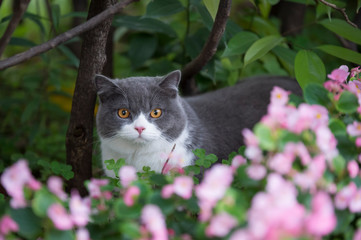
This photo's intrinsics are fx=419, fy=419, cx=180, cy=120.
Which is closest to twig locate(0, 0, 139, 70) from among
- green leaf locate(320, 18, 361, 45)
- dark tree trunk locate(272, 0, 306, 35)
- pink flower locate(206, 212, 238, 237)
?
pink flower locate(206, 212, 238, 237)

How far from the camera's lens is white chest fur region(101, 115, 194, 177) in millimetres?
1829

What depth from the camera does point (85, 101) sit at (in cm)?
188

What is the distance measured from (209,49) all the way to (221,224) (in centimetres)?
133

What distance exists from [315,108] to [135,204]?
498mm

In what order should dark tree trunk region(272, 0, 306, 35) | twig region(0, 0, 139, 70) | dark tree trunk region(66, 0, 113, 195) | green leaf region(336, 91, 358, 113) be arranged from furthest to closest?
dark tree trunk region(272, 0, 306, 35) → dark tree trunk region(66, 0, 113, 195) → twig region(0, 0, 139, 70) → green leaf region(336, 91, 358, 113)

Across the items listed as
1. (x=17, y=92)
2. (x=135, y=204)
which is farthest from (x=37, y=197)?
(x=17, y=92)

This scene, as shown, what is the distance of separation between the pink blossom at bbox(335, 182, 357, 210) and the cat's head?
3.24 feet

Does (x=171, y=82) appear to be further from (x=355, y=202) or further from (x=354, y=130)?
(x=355, y=202)

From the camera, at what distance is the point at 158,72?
2.68 metres

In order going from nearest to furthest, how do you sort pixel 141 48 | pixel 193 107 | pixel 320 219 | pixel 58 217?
pixel 320 219, pixel 58 217, pixel 193 107, pixel 141 48

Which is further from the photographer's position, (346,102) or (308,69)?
(308,69)

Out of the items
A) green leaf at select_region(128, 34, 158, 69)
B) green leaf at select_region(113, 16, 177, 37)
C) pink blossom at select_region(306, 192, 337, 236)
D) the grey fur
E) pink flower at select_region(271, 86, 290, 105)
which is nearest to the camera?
pink blossom at select_region(306, 192, 337, 236)

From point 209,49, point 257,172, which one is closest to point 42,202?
point 257,172

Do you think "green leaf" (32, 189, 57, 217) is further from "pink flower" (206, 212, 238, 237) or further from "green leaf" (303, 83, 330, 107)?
"green leaf" (303, 83, 330, 107)
